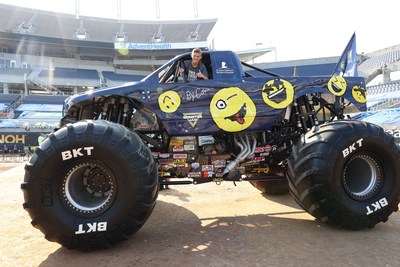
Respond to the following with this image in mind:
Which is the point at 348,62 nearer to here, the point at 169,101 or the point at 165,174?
the point at 169,101

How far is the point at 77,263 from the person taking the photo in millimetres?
3121

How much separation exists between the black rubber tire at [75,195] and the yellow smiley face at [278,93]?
2.03 meters

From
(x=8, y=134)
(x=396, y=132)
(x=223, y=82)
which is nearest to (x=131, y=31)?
(x=8, y=134)

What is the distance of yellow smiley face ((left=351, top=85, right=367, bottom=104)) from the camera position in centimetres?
491

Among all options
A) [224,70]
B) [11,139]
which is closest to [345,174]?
[224,70]

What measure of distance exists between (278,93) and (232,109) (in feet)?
2.45

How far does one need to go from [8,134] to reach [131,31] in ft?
93.3

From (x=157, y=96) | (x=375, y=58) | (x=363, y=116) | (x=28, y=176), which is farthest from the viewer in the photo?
(x=375, y=58)

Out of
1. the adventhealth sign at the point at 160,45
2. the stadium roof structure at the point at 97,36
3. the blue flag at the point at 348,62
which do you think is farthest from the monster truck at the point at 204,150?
the adventhealth sign at the point at 160,45

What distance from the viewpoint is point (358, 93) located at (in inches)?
194

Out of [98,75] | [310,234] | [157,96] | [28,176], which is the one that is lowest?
[310,234]

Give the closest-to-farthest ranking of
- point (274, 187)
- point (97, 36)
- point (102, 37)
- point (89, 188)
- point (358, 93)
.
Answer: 1. point (89, 188)
2. point (358, 93)
3. point (274, 187)
4. point (97, 36)
5. point (102, 37)

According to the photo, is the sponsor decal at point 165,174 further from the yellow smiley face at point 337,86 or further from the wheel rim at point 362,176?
the yellow smiley face at point 337,86

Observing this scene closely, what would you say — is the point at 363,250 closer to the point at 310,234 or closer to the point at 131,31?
the point at 310,234
